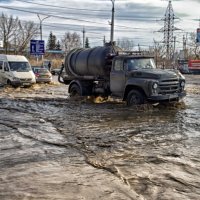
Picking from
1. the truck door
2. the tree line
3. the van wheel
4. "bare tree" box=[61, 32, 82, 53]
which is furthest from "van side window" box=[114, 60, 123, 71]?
→ "bare tree" box=[61, 32, 82, 53]

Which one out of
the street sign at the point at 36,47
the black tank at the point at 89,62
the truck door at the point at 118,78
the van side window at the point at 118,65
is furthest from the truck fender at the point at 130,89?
the street sign at the point at 36,47

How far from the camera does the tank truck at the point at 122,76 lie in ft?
52.6

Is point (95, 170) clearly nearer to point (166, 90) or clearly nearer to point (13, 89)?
point (166, 90)

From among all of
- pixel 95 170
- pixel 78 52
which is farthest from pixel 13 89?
pixel 95 170

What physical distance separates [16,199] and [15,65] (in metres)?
25.3

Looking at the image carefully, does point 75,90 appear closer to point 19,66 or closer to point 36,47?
point 19,66

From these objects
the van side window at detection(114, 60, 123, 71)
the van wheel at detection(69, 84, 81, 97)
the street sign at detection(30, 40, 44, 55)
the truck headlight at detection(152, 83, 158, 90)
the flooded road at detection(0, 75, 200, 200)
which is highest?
the street sign at detection(30, 40, 44, 55)

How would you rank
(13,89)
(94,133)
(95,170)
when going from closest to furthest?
1. (95,170)
2. (94,133)
3. (13,89)

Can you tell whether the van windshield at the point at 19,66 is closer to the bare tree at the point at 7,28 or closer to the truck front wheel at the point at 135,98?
the truck front wheel at the point at 135,98

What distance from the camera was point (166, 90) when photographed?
16.1 m

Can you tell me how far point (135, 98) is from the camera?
55.0 ft

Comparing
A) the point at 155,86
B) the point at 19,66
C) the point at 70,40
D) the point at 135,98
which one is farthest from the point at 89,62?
the point at 70,40

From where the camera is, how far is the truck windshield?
17.3 metres

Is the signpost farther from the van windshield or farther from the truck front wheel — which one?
the truck front wheel
